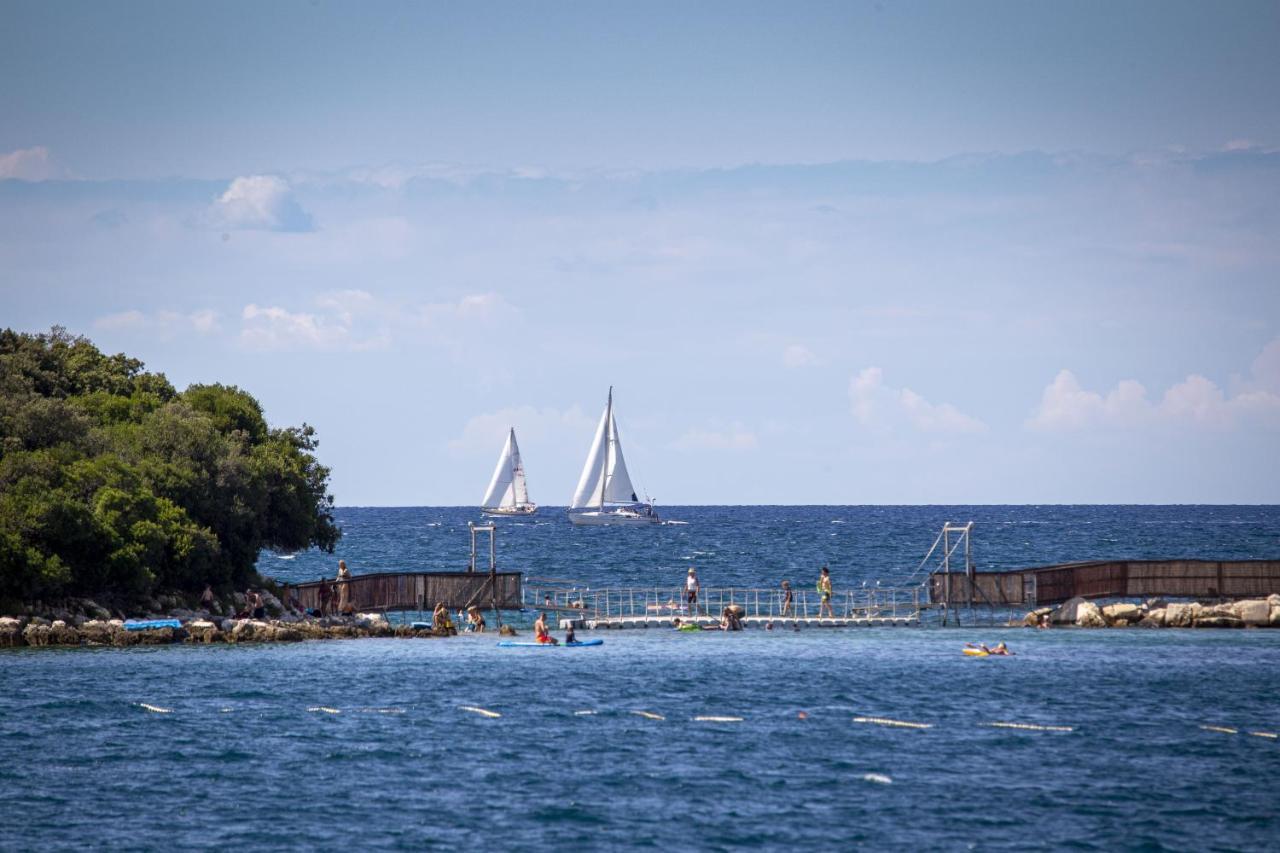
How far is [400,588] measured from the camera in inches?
2584

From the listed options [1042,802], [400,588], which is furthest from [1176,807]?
[400,588]

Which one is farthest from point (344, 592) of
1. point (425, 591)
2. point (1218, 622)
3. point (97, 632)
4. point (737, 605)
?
point (1218, 622)

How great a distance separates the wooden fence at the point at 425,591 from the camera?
65.5m

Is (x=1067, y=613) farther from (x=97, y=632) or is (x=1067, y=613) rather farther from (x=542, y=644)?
(x=97, y=632)

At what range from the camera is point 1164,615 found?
209 feet

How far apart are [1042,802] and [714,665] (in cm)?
2226

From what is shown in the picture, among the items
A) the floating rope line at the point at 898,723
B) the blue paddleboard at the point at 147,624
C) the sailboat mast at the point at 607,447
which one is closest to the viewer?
the floating rope line at the point at 898,723

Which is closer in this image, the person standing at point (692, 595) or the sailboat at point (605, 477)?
the person standing at point (692, 595)

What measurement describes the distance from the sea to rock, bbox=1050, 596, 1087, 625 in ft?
13.3

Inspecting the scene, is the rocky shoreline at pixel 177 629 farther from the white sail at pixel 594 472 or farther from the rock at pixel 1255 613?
the white sail at pixel 594 472

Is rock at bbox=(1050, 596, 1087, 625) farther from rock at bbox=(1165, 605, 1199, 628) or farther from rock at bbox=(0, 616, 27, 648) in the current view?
rock at bbox=(0, 616, 27, 648)

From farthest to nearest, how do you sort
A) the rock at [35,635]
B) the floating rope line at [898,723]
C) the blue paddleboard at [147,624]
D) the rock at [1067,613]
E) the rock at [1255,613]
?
1. the rock at [1067,613]
2. the rock at [1255,613]
3. the blue paddleboard at [147,624]
4. the rock at [35,635]
5. the floating rope line at [898,723]

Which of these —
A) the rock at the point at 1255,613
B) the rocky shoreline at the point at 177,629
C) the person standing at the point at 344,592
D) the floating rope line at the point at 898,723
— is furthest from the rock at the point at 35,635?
the rock at the point at 1255,613

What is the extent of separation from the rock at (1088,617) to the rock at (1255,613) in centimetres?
546
